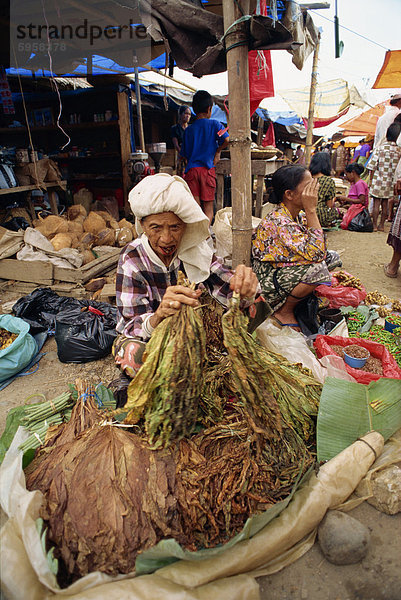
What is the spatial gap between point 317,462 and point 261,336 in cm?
124

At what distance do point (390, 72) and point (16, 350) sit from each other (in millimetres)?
11181

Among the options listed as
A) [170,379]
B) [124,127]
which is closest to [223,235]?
[170,379]

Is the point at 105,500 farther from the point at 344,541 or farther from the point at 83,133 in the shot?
the point at 83,133

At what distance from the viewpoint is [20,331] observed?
3260 millimetres

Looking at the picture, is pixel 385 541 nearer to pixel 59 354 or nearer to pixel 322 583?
pixel 322 583

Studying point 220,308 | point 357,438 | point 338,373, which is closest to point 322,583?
point 357,438

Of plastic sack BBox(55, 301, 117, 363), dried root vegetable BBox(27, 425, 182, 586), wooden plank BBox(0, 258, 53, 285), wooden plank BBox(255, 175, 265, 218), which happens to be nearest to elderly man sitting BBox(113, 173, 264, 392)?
dried root vegetable BBox(27, 425, 182, 586)

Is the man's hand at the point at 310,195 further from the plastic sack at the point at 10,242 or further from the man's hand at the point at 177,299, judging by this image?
the plastic sack at the point at 10,242

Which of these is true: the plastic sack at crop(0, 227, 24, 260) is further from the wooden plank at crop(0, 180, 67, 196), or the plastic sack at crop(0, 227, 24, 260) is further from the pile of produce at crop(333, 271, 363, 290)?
the pile of produce at crop(333, 271, 363, 290)

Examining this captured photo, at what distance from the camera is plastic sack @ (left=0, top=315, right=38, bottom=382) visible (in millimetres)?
2988

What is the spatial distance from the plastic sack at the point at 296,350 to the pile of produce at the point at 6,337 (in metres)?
2.37

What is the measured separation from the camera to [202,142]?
5.59 meters

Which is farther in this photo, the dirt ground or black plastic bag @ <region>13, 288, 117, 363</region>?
black plastic bag @ <region>13, 288, 117, 363</region>

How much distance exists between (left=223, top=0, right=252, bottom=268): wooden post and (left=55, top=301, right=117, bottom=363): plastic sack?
1700 millimetres
